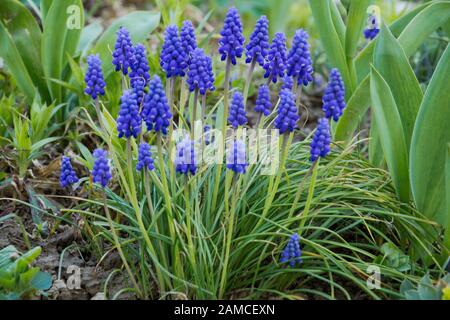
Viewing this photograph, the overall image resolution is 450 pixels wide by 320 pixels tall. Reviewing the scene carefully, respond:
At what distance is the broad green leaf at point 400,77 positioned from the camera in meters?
2.88

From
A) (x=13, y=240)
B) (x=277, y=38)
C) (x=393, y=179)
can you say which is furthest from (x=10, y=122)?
(x=393, y=179)

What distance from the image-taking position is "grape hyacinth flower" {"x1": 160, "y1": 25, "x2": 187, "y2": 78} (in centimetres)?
243

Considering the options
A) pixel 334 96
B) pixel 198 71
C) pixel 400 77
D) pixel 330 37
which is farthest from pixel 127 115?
pixel 330 37

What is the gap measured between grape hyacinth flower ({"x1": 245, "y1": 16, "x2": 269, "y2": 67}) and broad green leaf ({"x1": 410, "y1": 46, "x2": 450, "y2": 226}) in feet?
2.28

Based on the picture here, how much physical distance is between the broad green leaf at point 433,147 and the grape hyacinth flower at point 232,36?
0.81 metres

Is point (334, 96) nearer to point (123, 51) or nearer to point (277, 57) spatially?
point (277, 57)

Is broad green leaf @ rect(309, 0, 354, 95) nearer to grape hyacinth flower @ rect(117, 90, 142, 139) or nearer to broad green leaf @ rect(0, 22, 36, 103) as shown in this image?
grape hyacinth flower @ rect(117, 90, 142, 139)

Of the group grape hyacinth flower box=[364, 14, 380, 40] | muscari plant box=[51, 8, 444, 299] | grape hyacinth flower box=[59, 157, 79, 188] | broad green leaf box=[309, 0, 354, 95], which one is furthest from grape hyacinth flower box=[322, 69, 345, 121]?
grape hyacinth flower box=[364, 14, 380, 40]

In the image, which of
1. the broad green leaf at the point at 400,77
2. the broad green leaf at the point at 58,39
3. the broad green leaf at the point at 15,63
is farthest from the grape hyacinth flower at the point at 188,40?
the broad green leaf at the point at 15,63

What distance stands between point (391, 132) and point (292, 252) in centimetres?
67

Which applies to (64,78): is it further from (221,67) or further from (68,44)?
(221,67)

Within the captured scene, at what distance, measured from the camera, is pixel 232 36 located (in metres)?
2.46

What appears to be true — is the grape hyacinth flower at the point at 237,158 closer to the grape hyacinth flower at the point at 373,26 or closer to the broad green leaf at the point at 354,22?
the broad green leaf at the point at 354,22

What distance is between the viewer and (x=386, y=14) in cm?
511
